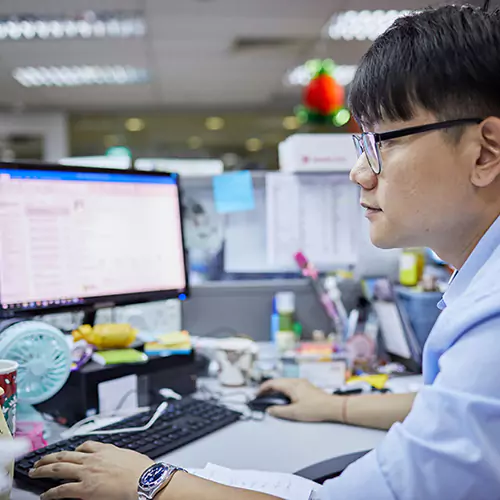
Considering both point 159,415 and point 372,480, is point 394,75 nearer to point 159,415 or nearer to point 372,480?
point 372,480

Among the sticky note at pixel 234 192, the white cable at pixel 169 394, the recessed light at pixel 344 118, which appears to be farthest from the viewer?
the sticky note at pixel 234 192

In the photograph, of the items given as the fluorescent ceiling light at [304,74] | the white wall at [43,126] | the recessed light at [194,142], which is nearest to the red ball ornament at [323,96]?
the fluorescent ceiling light at [304,74]

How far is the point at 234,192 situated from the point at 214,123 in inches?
263

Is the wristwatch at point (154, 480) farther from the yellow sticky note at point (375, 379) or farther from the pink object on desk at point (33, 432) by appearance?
the yellow sticky note at point (375, 379)

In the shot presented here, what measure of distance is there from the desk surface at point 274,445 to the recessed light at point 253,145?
8.07 meters

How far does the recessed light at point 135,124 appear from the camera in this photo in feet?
25.5

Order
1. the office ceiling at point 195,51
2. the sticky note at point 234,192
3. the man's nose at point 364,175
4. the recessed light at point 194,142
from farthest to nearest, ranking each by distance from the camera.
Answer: the recessed light at point 194,142 < the office ceiling at point 195,51 < the sticky note at point 234,192 < the man's nose at point 364,175

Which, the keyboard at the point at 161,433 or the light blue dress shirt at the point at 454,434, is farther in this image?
the keyboard at the point at 161,433

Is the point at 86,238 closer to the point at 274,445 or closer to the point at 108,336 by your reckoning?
the point at 108,336

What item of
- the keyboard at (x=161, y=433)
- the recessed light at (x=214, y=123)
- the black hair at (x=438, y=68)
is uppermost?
the recessed light at (x=214, y=123)

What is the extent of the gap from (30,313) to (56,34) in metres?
4.14

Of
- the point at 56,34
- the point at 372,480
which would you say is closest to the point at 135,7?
the point at 56,34

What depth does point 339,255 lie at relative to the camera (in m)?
A: 1.52

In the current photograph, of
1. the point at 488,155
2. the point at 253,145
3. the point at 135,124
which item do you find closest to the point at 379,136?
the point at 488,155
